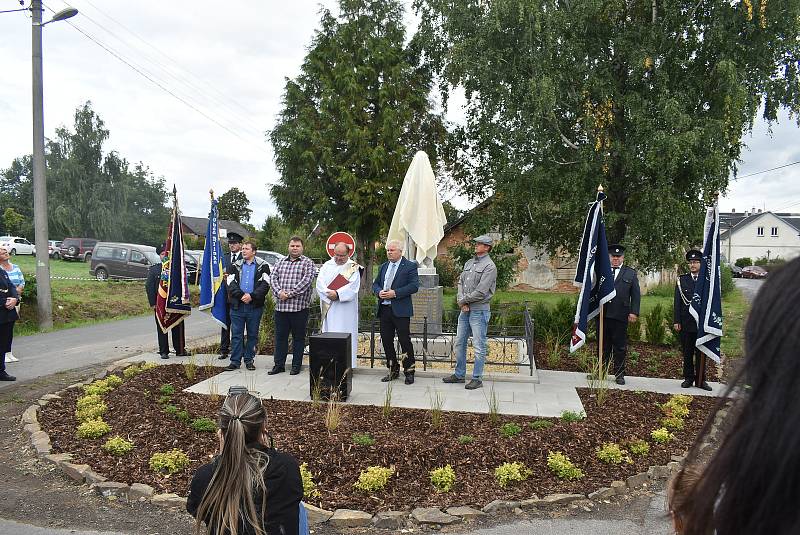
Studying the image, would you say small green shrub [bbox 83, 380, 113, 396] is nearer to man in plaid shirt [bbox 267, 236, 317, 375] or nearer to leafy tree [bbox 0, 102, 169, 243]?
man in plaid shirt [bbox 267, 236, 317, 375]

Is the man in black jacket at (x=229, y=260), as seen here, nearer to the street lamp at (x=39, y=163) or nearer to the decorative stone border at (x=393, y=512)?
the decorative stone border at (x=393, y=512)

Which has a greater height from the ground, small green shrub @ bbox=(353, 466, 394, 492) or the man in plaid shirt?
the man in plaid shirt

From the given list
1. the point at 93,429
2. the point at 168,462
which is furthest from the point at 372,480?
the point at 93,429

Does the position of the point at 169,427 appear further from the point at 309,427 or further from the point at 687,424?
the point at 687,424

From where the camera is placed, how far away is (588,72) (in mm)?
14625

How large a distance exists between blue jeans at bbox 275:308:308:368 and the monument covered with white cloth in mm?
2282

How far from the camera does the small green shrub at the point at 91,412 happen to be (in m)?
6.16

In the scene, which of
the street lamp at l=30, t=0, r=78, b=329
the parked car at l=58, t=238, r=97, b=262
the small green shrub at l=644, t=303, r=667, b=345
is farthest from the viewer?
the parked car at l=58, t=238, r=97, b=262

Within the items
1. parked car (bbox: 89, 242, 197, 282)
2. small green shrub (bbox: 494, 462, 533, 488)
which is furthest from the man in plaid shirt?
parked car (bbox: 89, 242, 197, 282)

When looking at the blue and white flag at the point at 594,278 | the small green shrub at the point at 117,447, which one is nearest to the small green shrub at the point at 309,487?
the small green shrub at the point at 117,447

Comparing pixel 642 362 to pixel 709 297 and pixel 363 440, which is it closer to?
pixel 709 297

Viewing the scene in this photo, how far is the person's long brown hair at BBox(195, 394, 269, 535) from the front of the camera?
7.48 ft

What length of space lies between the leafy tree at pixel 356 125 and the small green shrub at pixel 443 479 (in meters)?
16.8

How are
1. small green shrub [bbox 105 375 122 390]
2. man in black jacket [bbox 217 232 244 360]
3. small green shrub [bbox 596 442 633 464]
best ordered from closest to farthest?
small green shrub [bbox 596 442 633 464]
small green shrub [bbox 105 375 122 390]
man in black jacket [bbox 217 232 244 360]
